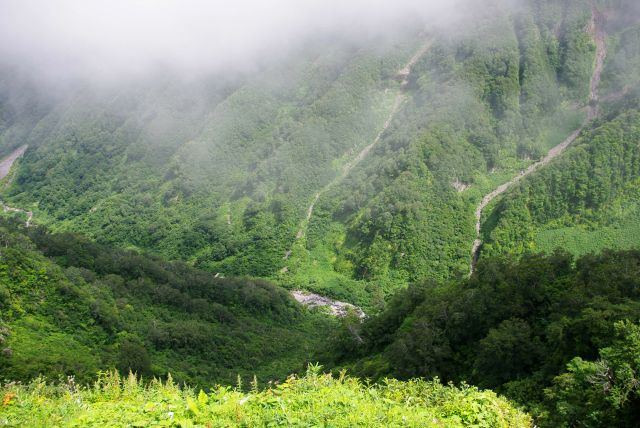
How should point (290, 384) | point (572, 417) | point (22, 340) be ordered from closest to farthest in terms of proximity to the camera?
point (290, 384)
point (572, 417)
point (22, 340)

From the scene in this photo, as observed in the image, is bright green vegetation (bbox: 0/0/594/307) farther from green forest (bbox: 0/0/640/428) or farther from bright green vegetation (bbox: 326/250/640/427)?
bright green vegetation (bbox: 326/250/640/427)

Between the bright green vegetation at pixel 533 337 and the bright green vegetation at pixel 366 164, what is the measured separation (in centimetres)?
6693

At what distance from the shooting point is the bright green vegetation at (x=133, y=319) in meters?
51.8

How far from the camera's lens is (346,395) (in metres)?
15.0

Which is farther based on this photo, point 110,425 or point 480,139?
point 480,139

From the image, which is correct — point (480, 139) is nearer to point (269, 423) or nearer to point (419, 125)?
point (419, 125)

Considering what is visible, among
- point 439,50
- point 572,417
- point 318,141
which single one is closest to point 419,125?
point 318,141

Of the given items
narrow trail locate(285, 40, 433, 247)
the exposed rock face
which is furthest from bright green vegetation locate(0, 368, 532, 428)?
narrow trail locate(285, 40, 433, 247)

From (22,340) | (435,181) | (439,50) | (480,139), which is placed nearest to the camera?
(22,340)

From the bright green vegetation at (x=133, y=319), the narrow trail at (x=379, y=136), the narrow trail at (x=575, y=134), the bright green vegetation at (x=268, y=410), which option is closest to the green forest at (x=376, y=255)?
the bright green vegetation at (x=268, y=410)

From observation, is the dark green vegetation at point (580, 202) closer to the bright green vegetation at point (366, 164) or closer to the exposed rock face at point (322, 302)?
the bright green vegetation at point (366, 164)

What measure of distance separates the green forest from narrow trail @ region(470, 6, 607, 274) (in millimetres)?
725

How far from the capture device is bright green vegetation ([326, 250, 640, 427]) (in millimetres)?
21641

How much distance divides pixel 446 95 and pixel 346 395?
6286 inches
